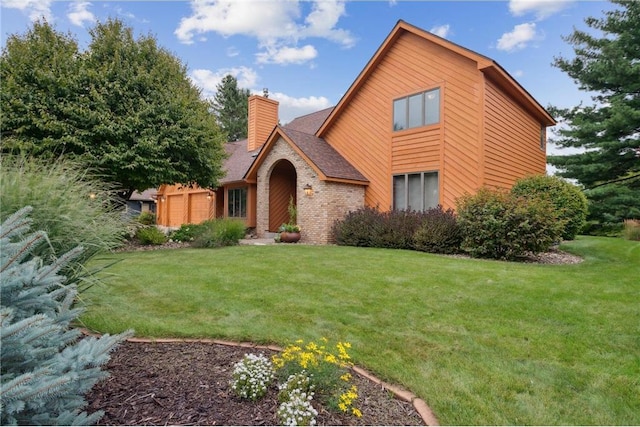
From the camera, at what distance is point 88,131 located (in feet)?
34.6

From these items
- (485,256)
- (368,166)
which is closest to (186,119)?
(368,166)

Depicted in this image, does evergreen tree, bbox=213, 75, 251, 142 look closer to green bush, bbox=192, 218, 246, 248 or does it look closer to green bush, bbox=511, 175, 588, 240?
green bush, bbox=192, 218, 246, 248

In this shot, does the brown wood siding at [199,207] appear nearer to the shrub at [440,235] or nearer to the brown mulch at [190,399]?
the shrub at [440,235]

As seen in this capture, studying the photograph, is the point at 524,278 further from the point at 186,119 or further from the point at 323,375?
the point at 186,119

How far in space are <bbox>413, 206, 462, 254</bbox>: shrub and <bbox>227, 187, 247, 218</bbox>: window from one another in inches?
413

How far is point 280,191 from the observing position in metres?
16.3

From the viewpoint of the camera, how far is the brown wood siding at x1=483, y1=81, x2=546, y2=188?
10930 millimetres

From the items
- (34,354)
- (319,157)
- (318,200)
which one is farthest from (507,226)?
(34,354)

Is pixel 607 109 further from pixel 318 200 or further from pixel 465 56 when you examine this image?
pixel 318 200

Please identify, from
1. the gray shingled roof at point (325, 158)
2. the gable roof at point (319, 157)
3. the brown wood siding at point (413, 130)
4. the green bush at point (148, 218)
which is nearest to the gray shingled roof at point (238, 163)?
the gable roof at point (319, 157)

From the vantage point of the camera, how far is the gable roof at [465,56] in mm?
10453

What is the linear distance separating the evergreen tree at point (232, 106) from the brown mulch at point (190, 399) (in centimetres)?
4034

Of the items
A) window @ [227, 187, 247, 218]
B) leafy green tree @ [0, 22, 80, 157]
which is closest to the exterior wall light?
window @ [227, 187, 247, 218]

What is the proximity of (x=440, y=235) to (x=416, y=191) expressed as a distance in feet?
9.32
